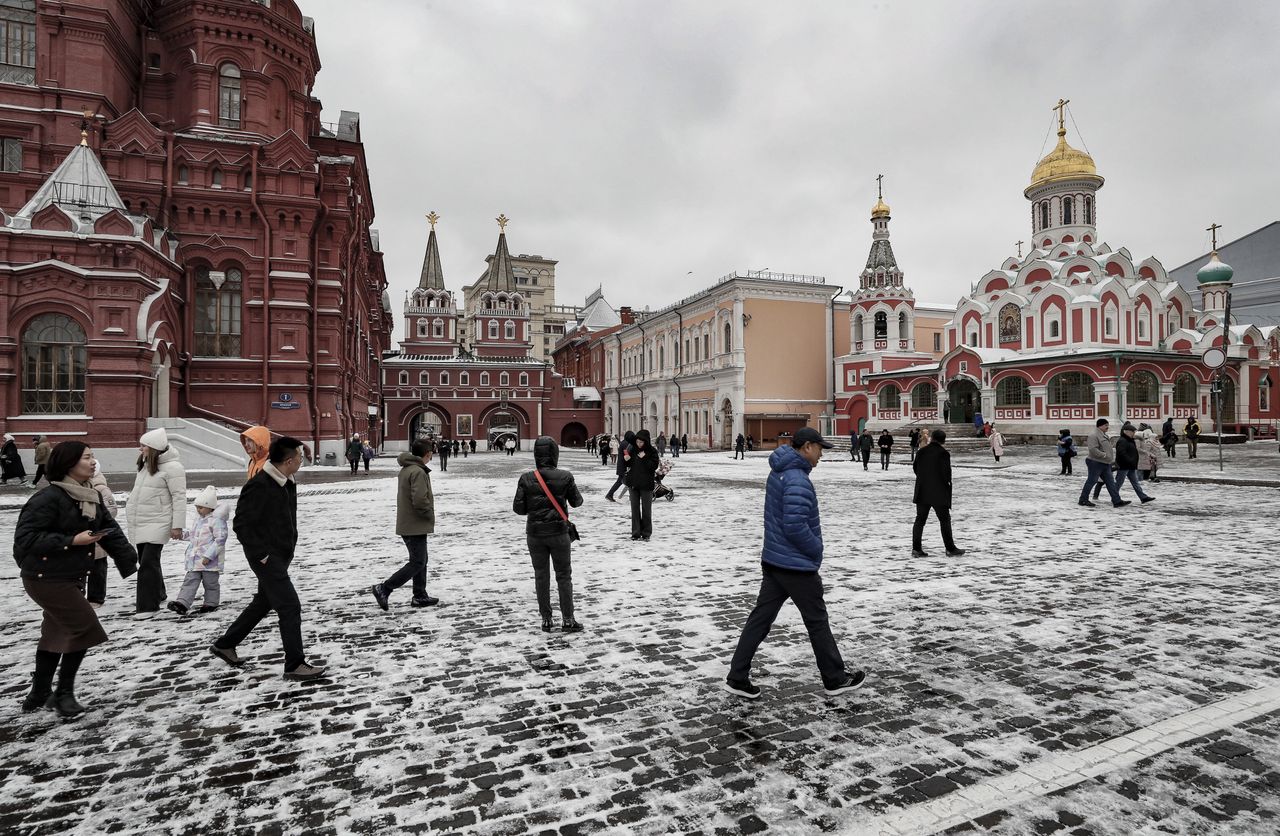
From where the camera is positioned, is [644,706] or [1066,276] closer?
[644,706]

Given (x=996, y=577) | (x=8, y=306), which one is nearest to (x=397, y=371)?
(x=8, y=306)

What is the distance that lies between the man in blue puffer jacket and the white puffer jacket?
5.15 m

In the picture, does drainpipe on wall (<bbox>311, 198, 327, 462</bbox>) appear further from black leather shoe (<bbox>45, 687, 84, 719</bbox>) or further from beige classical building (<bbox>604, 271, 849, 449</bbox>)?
beige classical building (<bbox>604, 271, 849, 449</bbox>)

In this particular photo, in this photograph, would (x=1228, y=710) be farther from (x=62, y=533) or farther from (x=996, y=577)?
(x=62, y=533)

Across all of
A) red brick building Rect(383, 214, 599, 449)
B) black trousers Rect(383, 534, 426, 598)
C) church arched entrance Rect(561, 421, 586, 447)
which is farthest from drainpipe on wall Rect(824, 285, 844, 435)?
black trousers Rect(383, 534, 426, 598)

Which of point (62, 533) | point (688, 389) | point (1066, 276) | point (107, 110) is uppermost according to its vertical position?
point (107, 110)

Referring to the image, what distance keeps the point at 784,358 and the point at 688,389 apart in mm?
8629

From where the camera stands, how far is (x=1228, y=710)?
4.00 m

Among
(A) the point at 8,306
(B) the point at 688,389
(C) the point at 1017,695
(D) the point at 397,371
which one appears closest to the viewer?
(C) the point at 1017,695

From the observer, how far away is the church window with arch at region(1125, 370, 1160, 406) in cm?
3481

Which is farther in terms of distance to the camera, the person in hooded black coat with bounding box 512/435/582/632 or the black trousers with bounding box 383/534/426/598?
the black trousers with bounding box 383/534/426/598

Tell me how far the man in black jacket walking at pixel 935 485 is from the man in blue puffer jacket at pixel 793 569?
15.4ft

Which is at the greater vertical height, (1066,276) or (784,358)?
(1066,276)

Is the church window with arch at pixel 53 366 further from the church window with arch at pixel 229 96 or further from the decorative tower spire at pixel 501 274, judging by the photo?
the decorative tower spire at pixel 501 274
